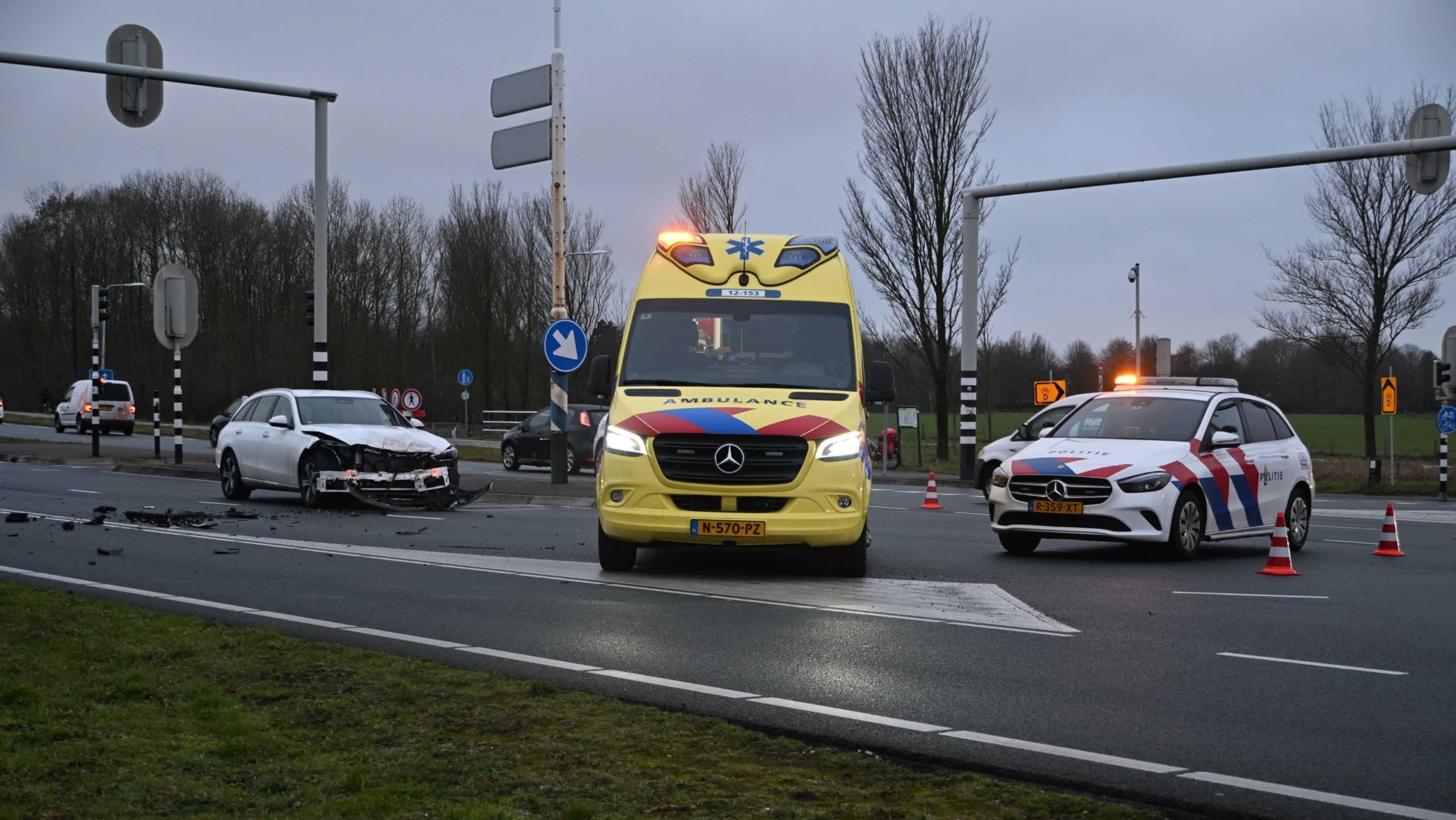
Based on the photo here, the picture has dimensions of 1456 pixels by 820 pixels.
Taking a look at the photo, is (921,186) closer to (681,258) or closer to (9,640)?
(681,258)

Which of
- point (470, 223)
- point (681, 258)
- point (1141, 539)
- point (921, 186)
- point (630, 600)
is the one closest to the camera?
point (630, 600)

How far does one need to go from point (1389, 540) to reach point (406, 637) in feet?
36.2

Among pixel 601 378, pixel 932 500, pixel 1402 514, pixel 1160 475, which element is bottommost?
pixel 1402 514

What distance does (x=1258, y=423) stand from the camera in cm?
1510

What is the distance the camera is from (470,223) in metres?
66.6

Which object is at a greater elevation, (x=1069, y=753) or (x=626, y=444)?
(x=626, y=444)

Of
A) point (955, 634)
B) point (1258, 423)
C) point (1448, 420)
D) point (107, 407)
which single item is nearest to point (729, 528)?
point (955, 634)

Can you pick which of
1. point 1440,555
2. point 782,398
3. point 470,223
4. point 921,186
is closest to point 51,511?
point 782,398

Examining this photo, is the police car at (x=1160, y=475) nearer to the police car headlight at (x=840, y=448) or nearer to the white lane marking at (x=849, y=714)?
the police car headlight at (x=840, y=448)

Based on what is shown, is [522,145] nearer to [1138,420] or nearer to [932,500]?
[932,500]

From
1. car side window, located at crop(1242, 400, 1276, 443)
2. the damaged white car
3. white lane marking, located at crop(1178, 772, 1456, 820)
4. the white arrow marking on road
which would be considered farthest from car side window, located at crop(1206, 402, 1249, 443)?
the white arrow marking on road

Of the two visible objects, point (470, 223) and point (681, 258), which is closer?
point (681, 258)

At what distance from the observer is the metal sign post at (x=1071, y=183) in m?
21.2

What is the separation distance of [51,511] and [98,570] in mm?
6752
